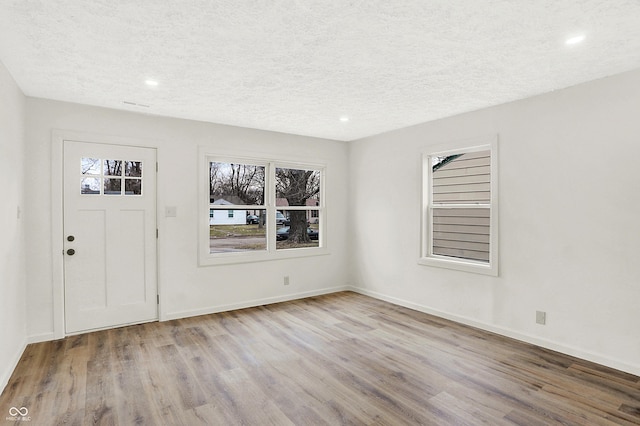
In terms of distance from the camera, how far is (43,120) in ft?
11.7

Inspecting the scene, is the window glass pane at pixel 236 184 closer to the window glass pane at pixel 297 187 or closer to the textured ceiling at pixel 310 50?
the window glass pane at pixel 297 187

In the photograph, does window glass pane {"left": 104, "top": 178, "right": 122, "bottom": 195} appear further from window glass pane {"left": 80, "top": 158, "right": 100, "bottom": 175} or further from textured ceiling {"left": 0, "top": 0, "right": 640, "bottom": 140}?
textured ceiling {"left": 0, "top": 0, "right": 640, "bottom": 140}

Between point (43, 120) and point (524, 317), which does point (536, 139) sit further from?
point (43, 120)

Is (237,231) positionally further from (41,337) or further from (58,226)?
(41,337)

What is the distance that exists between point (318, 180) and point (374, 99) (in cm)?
231

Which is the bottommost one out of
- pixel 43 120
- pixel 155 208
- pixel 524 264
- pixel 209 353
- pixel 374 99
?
pixel 209 353

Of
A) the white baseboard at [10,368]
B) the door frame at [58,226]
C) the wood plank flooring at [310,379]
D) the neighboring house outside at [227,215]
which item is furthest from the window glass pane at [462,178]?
the white baseboard at [10,368]

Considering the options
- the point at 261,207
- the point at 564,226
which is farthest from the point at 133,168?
the point at 564,226

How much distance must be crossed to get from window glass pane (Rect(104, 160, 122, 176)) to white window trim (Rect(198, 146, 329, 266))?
89cm

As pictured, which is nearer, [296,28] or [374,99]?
[296,28]

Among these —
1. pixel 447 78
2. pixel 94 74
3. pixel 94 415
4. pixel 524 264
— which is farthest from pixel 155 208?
pixel 524 264

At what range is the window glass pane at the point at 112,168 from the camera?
3.93m

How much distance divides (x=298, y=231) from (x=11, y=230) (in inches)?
135

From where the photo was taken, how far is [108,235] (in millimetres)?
3914
